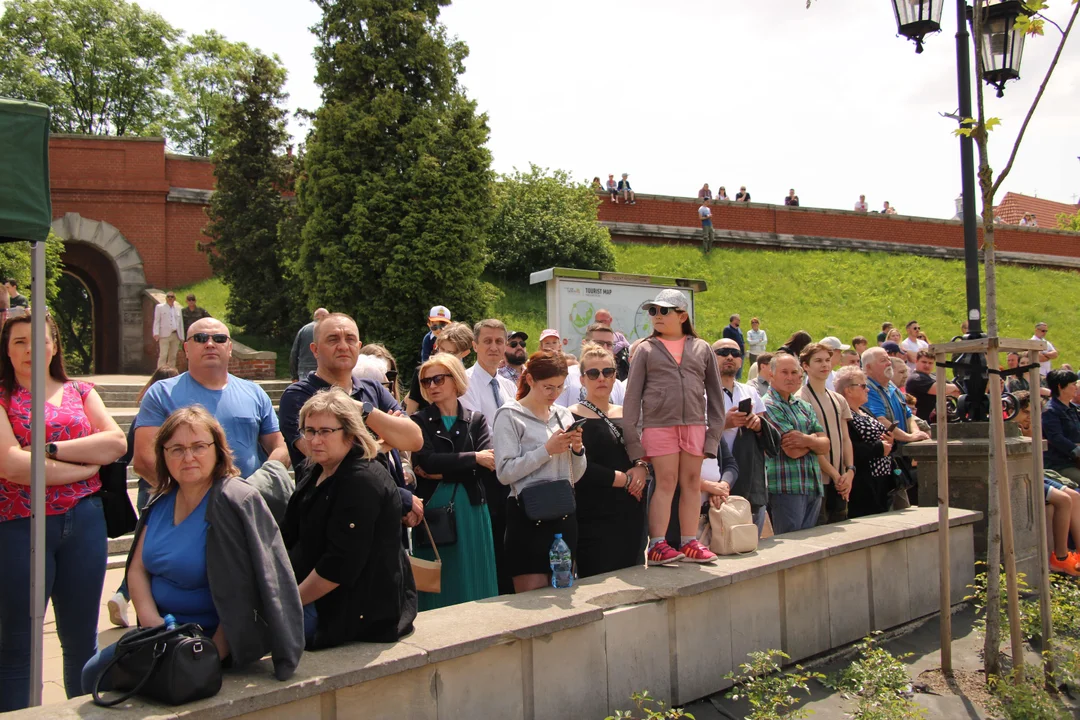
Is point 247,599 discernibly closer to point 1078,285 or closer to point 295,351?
point 295,351

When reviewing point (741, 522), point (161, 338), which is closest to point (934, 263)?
point (161, 338)

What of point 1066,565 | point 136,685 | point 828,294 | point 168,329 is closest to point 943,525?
point 1066,565

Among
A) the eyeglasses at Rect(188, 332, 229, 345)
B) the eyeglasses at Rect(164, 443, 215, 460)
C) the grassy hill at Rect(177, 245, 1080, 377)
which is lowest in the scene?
the eyeglasses at Rect(164, 443, 215, 460)

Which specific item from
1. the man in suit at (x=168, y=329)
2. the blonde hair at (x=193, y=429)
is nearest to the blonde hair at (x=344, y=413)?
the blonde hair at (x=193, y=429)

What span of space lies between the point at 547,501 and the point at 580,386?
271cm

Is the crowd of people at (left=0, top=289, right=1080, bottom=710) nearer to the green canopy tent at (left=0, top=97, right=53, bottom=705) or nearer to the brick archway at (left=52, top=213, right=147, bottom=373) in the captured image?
the green canopy tent at (left=0, top=97, right=53, bottom=705)

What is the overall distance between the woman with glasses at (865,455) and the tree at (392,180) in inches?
447

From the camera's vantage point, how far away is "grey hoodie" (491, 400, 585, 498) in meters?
4.48

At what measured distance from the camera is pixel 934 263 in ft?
104

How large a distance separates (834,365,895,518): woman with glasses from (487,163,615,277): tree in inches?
651

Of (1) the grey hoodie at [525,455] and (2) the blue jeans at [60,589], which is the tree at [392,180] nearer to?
(1) the grey hoodie at [525,455]

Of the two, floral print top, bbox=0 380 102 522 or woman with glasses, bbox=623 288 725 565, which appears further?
woman with glasses, bbox=623 288 725 565

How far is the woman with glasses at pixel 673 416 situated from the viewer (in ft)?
16.8

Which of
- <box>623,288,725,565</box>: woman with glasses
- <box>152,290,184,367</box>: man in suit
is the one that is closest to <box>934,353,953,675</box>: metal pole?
<box>623,288,725,565</box>: woman with glasses
